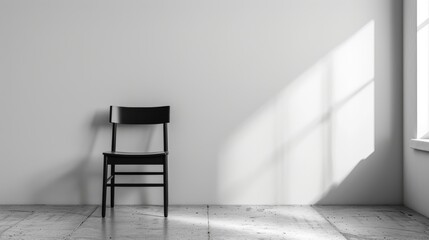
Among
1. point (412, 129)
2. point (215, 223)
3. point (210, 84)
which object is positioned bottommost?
point (215, 223)

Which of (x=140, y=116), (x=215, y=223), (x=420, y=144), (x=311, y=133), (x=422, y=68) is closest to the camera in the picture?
(x=215, y=223)

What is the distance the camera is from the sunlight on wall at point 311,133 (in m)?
4.08

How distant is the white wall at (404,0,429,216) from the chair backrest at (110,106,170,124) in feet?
5.86

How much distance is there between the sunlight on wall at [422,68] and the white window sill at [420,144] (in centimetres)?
7

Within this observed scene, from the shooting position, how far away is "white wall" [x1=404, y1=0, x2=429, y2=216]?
3674 millimetres

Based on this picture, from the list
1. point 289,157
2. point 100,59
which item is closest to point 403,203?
point 289,157

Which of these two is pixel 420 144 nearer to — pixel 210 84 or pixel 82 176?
pixel 210 84

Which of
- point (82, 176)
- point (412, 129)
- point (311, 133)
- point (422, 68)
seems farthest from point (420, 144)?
point (82, 176)

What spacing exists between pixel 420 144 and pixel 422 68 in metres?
0.56

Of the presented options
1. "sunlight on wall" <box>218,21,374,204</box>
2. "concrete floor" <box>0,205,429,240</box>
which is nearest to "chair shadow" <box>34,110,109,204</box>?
"concrete floor" <box>0,205,429,240</box>

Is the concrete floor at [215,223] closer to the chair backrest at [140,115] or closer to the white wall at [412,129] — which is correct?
the white wall at [412,129]

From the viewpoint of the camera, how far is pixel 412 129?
3883 mm

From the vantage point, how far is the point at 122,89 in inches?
162

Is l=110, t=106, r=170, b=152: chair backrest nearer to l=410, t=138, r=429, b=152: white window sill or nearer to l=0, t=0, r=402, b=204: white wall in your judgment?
A: l=0, t=0, r=402, b=204: white wall
